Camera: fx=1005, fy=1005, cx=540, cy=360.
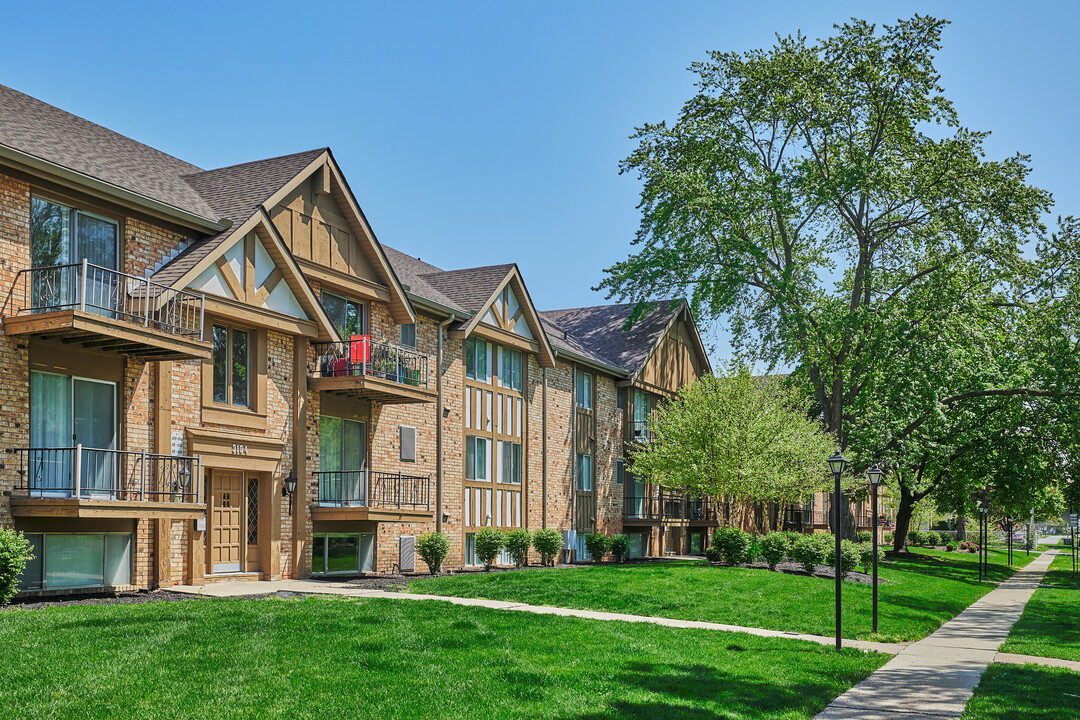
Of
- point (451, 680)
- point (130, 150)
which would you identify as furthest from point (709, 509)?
point (451, 680)

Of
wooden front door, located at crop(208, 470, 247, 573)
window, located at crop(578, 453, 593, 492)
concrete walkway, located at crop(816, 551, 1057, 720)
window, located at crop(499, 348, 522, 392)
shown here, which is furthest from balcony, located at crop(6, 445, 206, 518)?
window, located at crop(578, 453, 593, 492)

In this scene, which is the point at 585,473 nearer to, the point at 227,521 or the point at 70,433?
the point at 227,521

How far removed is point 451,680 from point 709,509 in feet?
120

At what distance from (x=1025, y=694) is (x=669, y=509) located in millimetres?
30458

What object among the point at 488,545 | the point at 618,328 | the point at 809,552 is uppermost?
the point at 618,328

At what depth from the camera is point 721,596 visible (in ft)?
68.6

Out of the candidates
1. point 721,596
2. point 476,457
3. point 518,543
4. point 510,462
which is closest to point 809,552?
point 518,543

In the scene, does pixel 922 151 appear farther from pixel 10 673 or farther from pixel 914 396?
pixel 10 673

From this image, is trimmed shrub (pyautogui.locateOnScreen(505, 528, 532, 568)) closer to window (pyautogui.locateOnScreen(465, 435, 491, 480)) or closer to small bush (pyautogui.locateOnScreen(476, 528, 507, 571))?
small bush (pyautogui.locateOnScreen(476, 528, 507, 571))

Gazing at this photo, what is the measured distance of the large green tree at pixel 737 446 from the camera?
1215 inches

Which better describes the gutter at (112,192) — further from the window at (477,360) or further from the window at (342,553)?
the window at (477,360)

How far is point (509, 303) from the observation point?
1243 inches

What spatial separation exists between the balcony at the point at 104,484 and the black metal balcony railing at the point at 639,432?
76.3ft

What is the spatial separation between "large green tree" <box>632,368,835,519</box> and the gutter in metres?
17.1
